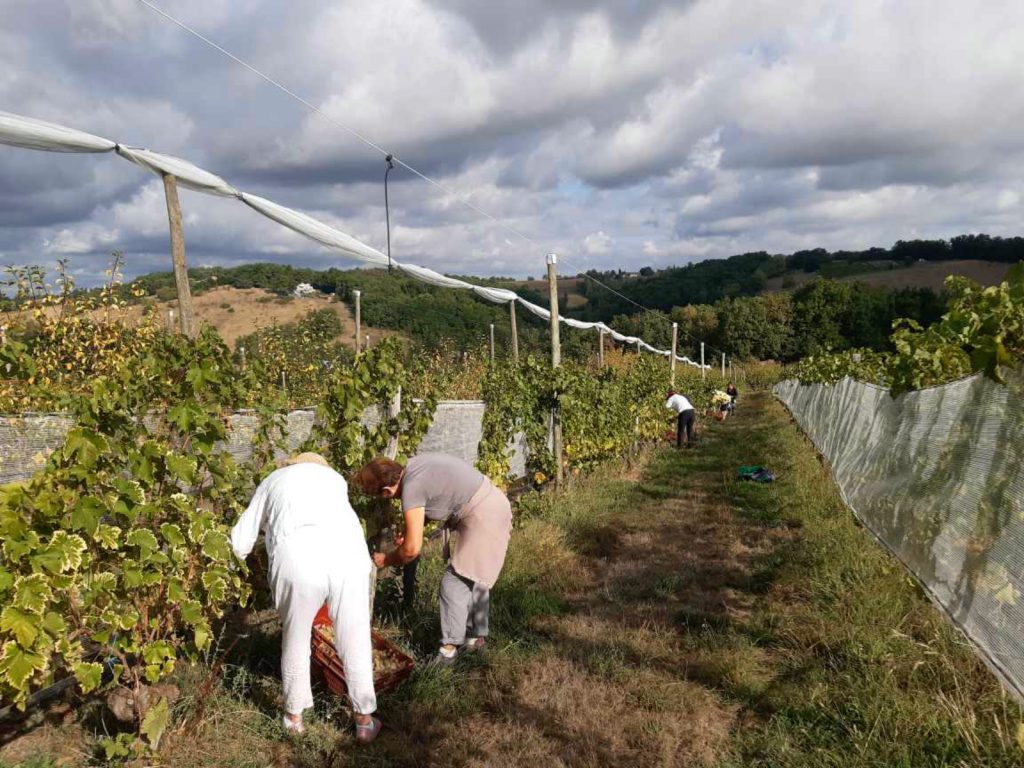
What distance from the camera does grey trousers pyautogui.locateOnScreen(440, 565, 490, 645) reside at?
384 cm

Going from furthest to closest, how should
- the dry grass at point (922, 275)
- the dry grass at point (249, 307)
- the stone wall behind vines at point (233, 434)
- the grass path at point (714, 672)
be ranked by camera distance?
the dry grass at point (922, 275) → the dry grass at point (249, 307) → the stone wall behind vines at point (233, 434) → the grass path at point (714, 672)

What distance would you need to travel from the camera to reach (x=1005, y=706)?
8.57 feet

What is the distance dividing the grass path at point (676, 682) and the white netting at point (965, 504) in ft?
0.82

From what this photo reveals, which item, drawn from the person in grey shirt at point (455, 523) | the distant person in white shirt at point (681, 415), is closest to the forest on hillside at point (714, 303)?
the distant person in white shirt at point (681, 415)

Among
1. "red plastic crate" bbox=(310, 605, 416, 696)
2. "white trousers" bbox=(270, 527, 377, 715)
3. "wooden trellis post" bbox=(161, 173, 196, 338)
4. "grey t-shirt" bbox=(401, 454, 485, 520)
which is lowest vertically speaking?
"red plastic crate" bbox=(310, 605, 416, 696)

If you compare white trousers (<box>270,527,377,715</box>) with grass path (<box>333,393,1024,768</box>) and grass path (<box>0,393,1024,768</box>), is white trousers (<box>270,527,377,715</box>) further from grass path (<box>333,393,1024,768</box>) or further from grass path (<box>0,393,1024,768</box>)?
grass path (<box>333,393,1024,768</box>)

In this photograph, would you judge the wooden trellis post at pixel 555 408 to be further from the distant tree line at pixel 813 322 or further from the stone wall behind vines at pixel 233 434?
the distant tree line at pixel 813 322

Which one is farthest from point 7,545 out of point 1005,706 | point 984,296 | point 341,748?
point 984,296

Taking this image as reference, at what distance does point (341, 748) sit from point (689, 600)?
8.34 feet

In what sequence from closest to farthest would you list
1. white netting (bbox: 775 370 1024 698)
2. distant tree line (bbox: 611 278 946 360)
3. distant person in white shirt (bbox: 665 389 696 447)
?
white netting (bbox: 775 370 1024 698), distant person in white shirt (bbox: 665 389 696 447), distant tree line (bbox: 611 278 946 360)

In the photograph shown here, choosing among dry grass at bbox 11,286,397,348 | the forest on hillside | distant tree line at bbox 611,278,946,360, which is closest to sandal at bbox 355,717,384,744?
the forest on hillside

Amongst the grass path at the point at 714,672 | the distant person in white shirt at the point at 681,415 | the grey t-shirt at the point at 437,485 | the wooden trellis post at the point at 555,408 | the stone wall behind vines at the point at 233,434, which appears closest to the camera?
the grass path at the point at 714,672

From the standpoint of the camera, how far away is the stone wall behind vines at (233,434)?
3562mm

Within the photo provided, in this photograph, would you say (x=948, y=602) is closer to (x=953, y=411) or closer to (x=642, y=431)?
(x=953, y=411)
